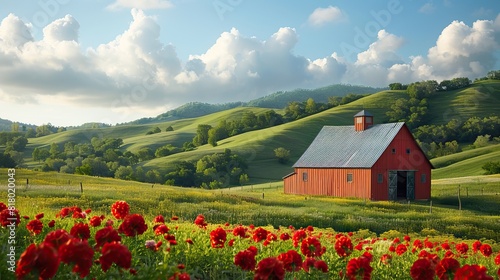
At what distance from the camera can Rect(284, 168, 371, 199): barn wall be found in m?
49.1

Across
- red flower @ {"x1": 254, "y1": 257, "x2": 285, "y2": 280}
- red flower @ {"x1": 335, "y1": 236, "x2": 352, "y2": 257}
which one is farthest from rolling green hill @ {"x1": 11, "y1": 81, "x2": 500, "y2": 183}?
red flower @ {"x1": 254, "y1": 257, "x2": 285, "y2": 280}

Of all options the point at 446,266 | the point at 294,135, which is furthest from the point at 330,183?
the point at 294,135

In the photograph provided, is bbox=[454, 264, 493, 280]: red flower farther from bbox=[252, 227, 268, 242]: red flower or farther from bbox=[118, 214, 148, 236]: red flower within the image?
bbox=[252, 227, 268, 242]: red flower

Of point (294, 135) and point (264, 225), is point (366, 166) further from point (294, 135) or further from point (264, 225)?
point (294, 135)

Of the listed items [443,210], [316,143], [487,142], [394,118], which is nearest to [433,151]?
[487,142]

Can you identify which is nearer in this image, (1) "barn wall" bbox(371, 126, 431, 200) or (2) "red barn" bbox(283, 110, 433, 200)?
(1) "barn wall" bbox(371, 126, 431, 200)

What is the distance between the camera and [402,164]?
2034 inches

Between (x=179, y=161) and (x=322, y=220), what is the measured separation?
74.3 meters

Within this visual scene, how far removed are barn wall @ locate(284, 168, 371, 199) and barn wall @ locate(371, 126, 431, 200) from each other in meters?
1.05

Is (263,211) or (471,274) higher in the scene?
(471,274)

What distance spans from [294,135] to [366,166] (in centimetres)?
7231

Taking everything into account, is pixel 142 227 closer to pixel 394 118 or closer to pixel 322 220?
pixel 322 220

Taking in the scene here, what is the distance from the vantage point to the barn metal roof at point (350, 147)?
50438 millimetres

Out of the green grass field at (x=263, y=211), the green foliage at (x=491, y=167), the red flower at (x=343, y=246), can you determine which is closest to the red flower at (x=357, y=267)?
the red flower at (x=343, y=246)
